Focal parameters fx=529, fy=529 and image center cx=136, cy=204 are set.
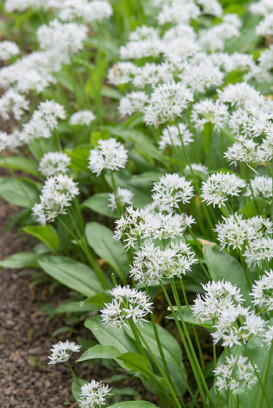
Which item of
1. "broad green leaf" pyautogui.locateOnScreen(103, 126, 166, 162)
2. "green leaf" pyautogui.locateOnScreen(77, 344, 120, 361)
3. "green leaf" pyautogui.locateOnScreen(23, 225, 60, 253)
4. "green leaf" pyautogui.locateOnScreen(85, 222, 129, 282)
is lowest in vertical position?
"green leaf" pyautogui.locateOnScreen(77, 344, 120, 361)

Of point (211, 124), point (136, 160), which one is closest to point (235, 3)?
point (136, 160)

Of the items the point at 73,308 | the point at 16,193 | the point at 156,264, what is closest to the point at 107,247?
the point at 73,308

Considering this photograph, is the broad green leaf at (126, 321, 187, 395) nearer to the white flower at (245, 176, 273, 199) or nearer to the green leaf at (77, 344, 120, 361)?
the green leaf at (77, 344, 120, 361)

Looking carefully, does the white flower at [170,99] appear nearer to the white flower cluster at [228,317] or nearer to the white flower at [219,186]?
the white flower at [219,186]

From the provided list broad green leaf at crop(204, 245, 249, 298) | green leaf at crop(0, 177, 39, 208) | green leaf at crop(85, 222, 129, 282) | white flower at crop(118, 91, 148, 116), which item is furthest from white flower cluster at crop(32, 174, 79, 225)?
green leaf at crop(0, 177, 39, 208)

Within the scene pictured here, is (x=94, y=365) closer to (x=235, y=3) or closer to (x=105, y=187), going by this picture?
(x=105, y=187)

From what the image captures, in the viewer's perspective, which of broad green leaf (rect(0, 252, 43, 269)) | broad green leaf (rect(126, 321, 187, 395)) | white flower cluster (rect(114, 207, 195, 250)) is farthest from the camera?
broad green leaf (rect(0, 252, 43, 269))
